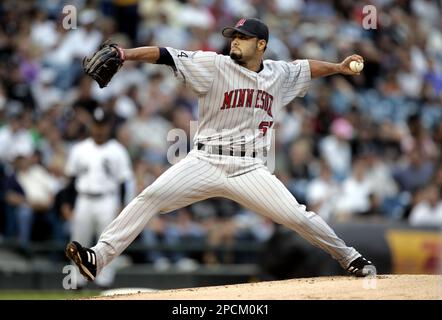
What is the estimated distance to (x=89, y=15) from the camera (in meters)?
15.3

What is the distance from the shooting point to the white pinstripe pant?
7.11 metres

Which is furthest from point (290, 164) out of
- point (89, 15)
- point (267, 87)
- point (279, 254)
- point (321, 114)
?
point (267, 87)

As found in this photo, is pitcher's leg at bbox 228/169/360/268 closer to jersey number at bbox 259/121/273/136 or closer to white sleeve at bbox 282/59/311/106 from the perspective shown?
jersey number at bbox 259/121/273/136

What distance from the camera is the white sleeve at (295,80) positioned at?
7699 millimetres

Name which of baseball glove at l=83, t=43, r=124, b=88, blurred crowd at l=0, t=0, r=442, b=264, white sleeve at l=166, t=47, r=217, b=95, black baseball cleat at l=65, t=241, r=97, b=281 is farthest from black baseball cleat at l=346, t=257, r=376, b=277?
blurred crowd at l=0, t=0, r=442, b=264

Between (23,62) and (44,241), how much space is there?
9.64 feet

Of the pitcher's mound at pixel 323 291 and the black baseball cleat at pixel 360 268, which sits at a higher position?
the black baseball cleat at pixel 360 268

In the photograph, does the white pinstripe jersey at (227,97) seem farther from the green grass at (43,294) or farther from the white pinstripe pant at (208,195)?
the green grass at (43,294)

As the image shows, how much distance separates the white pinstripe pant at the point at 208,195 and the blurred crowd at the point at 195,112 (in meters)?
5.43

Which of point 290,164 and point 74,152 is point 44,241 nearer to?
point 74,152

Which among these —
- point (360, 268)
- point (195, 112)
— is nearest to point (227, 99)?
point (360, 268)

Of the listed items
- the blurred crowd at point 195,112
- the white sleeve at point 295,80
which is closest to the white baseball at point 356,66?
the white sleeve at point 295,80

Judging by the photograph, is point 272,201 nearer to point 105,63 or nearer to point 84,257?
point 84,257

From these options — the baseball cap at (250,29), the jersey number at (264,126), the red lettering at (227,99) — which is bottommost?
the jersey number at (264,126)
